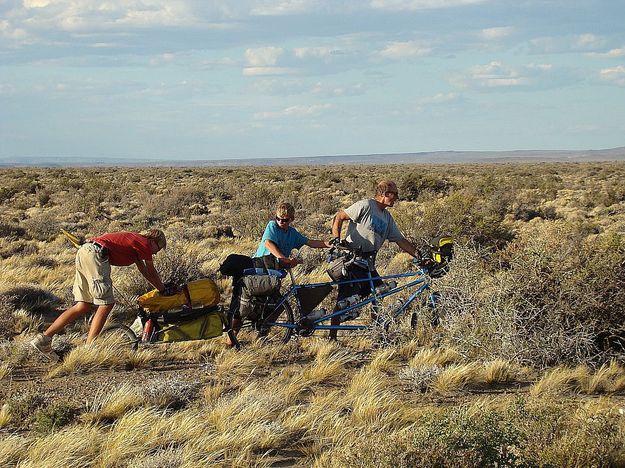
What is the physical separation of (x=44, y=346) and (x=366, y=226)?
3284 mm

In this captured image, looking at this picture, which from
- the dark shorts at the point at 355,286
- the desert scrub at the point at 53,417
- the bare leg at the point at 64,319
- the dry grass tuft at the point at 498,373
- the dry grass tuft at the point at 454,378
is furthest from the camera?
the dark shorts at the point at 355,286

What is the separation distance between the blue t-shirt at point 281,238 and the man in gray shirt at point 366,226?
0.40 metres

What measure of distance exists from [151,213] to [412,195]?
10.5 metres

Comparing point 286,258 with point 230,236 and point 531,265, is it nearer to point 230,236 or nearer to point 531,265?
point 531,265

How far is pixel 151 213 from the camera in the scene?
69.2 ft

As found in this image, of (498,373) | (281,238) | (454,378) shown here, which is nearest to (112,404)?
(281,238)

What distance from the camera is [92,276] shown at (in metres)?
6.15

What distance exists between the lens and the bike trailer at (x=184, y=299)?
20.8ft

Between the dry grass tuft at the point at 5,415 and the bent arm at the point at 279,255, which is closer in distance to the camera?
the dry grass tuft at the point at 5,415

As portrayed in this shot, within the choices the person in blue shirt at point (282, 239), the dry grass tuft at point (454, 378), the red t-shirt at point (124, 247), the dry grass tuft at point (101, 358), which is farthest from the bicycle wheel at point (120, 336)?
the dry grass tuft at point (454, 378)

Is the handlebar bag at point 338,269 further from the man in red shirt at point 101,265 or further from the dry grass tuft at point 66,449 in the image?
the dry grass tuft at point 66,449

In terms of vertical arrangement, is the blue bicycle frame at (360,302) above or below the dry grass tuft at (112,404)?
above

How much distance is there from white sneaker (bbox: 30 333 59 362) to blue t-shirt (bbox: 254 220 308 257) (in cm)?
216

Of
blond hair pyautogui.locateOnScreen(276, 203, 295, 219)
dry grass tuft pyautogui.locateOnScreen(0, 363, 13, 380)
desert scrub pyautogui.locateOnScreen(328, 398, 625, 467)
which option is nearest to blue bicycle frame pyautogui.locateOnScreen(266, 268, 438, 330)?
blond hair pyautogui.locateOnScreen(276, 203, 295, 219)
